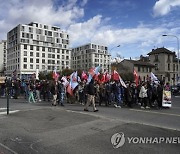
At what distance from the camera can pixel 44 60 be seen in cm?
12406

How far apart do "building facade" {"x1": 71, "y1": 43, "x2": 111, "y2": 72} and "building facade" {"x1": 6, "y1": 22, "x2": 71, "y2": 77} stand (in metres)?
12.2

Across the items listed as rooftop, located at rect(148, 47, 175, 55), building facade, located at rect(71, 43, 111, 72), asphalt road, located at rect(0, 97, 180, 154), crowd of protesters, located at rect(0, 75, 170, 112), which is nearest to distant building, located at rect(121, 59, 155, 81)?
rooftop, located at rect(148, 47, 175, 55)

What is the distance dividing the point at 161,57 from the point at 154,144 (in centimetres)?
8691

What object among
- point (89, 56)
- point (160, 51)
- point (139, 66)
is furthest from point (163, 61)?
point (89, 56)

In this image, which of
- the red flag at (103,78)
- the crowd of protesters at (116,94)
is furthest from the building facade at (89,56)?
the crowd of protesters at (116,94)

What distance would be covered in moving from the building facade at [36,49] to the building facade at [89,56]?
1215cm

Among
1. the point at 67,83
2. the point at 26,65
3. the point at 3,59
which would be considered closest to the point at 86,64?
the point at 26,65

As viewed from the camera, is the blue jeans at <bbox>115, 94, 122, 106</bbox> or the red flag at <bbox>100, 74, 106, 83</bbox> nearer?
the blue jeans at <bbox>115, 94, 122, 106</bbox>

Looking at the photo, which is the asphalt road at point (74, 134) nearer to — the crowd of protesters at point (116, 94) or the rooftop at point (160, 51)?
the crowd of protesters at point (116, 94)

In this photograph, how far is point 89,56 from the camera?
142 meters

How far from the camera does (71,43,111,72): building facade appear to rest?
140 metres

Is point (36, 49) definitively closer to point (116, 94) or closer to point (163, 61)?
point (163, 61)

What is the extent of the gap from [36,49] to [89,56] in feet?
102

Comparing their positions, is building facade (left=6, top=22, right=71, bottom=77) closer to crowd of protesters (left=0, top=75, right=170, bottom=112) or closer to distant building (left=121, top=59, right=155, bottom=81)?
distant building (left=121, top=59, right=155, bottom=81)
